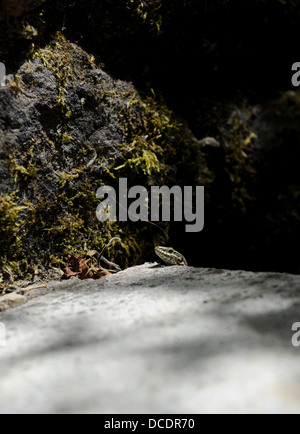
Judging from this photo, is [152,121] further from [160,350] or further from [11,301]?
[160,350]

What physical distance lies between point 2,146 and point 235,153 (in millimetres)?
2215

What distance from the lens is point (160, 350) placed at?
4.23 feet

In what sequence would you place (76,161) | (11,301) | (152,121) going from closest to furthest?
1. (11,301)
2. (76,161)
3. (152,121)

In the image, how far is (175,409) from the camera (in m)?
1.00

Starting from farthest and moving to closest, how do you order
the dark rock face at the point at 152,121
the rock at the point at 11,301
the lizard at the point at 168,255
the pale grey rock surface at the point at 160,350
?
the lizard at the point at 168,255, the dark rock face at the point at 152,121, the rock at the point at 11,301, the pale grey rock surface at the point at 160,350

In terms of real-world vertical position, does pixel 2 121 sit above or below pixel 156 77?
below

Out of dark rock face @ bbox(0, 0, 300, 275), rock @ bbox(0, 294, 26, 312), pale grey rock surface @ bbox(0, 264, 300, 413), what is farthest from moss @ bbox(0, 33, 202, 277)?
pale grey rock surface @ bbox(0, 264, 300, 413)

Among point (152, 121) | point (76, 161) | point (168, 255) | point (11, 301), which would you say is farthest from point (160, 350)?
point (152, 121)

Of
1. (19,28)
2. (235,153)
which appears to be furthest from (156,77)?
(19,28)

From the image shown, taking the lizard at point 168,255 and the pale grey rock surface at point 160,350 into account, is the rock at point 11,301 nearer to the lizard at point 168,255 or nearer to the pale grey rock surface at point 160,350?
the pale grey rock surface at point 160,350

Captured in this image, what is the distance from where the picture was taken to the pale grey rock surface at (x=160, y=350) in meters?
1.04

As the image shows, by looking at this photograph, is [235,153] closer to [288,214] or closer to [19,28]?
[288,214]

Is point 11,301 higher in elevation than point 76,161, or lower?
lower

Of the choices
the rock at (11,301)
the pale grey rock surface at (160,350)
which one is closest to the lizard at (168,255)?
the pale grey rock surface at (160,350)
